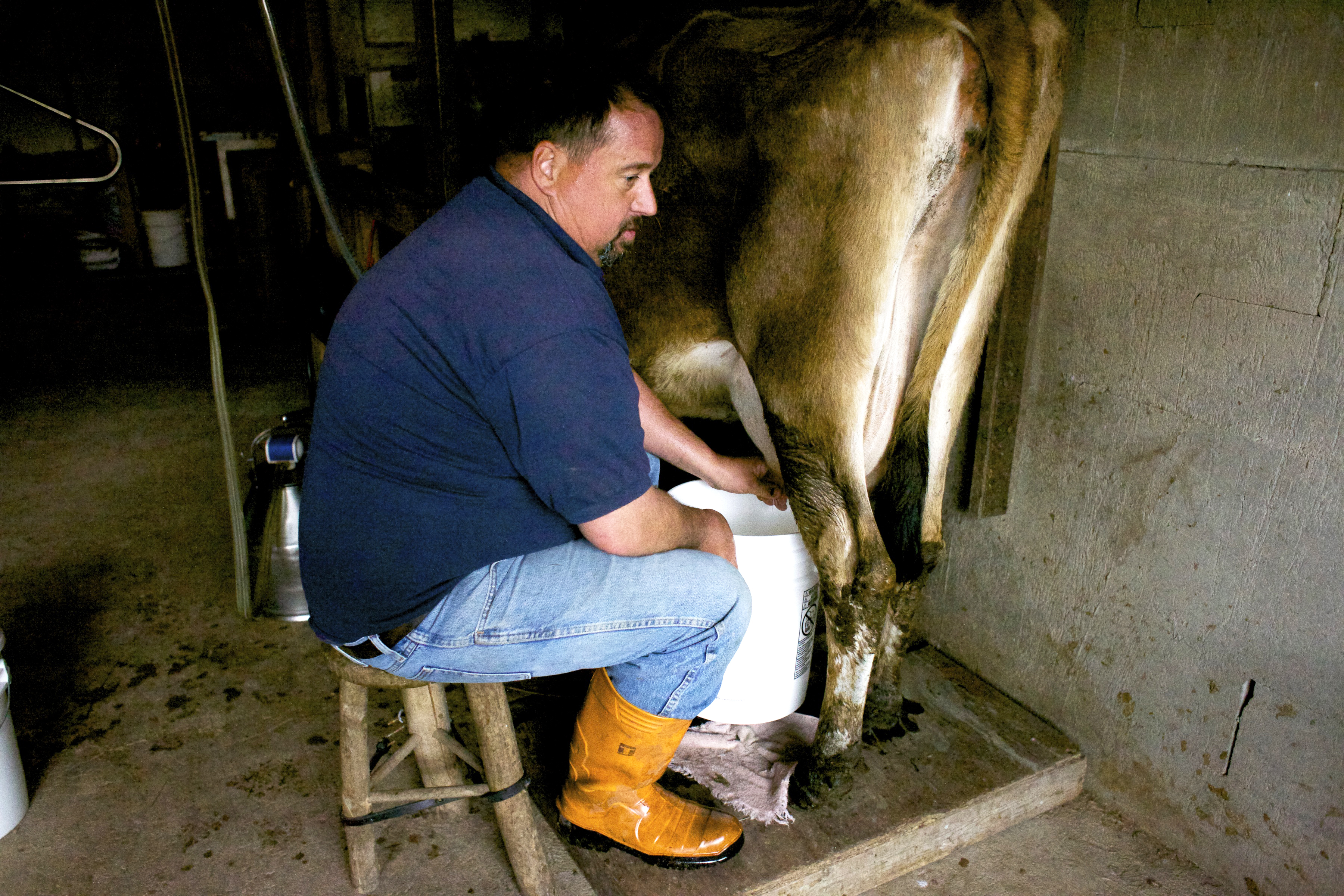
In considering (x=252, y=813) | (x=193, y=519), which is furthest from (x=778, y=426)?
(x=193, y=519)

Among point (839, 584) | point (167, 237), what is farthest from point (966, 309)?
point (167, 237)

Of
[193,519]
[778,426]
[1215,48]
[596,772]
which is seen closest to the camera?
[1215,48]

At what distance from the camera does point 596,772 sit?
6.38 ft

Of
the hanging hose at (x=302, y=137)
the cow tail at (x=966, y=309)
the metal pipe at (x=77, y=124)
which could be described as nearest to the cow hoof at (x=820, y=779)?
the cow tail at (x=966, y=309)

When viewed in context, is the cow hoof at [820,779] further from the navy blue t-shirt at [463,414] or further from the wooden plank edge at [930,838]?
the navy blue t-shirt at [463,414]

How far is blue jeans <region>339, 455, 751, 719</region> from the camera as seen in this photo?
1.63 meters

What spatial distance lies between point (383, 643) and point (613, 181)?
91cm

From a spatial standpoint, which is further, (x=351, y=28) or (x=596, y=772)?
(x=351, y=28)

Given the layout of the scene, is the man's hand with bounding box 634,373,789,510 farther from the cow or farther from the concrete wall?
the concrete wall

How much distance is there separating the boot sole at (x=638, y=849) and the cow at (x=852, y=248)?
263mm

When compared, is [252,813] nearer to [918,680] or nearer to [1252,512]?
[918,680]

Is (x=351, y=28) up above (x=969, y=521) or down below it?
above

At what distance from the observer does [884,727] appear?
2428 millimetres

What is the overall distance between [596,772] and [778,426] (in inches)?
33.3
